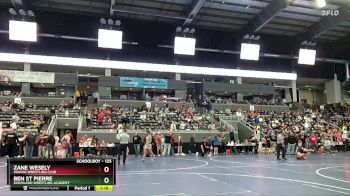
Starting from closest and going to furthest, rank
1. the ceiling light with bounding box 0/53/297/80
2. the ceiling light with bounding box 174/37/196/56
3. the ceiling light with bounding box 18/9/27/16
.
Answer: the ceiling light with bounding box 18/9/27/16
the ceiling light with bounding box 174/37/196/56
the ceiling light with bounding box 0/53/297/80

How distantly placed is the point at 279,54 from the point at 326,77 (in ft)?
29.8

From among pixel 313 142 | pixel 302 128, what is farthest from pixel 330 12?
pixel 313 142

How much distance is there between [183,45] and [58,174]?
2607cm

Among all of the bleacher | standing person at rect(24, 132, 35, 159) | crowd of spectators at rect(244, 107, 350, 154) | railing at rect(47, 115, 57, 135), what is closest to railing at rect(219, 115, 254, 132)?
crowd of spectators at rect(244, 107, 350, 154)

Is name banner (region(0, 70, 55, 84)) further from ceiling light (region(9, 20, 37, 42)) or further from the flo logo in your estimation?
the flo logo

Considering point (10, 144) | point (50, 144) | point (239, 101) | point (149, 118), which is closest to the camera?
point (50, 144)

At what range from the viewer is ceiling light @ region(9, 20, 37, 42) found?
26100 mm

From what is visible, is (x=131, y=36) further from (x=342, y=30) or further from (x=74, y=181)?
(x=74, y=181)

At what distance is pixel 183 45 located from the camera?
29.9 meters

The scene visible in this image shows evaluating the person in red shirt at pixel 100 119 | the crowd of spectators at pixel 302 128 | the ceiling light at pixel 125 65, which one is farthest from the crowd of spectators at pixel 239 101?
the person in red shirt at pixel 100 119

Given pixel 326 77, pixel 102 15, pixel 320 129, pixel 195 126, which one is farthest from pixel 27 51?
pixel 326 77

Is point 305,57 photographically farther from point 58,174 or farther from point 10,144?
point 58,174

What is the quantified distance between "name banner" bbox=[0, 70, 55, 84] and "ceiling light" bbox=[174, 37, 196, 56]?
12.9m

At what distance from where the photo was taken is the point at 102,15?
34469mm
